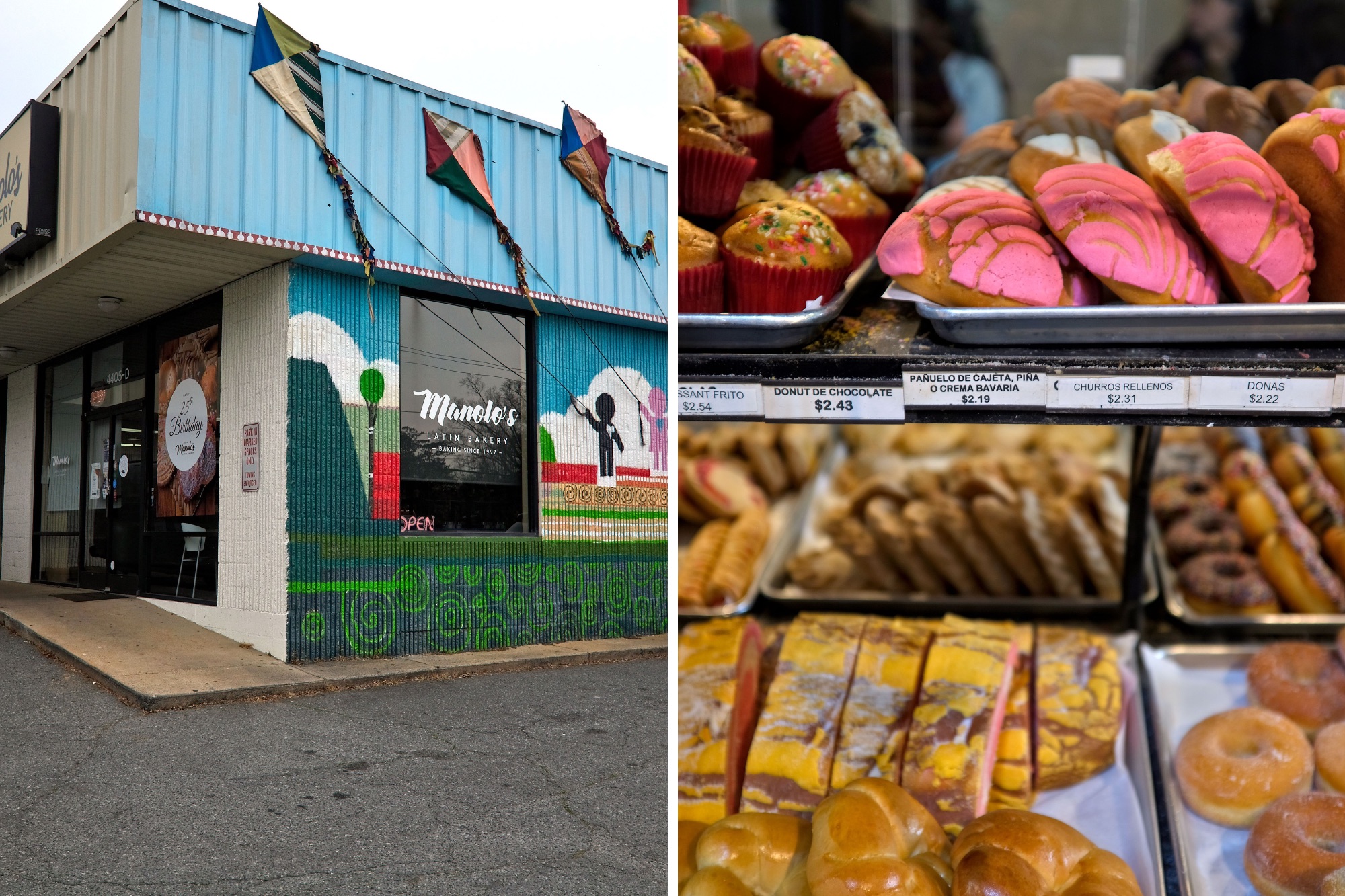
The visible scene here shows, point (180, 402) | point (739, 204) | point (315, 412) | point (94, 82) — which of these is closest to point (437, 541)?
point (315, 412)

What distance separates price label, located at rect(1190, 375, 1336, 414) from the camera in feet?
4.78

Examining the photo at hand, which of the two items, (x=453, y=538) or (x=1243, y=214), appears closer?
(x=1243, y=214)

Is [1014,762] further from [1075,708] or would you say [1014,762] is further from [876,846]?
[876,846]

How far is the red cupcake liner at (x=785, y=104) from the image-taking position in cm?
234

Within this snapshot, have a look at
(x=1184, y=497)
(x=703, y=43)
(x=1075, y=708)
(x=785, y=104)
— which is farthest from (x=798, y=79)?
(x=1184, y=497)

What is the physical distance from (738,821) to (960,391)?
1.00 meters

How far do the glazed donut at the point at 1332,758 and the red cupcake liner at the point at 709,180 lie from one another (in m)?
1.75

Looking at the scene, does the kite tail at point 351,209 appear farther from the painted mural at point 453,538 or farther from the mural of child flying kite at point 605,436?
the mural of child flying kite at point 605,436

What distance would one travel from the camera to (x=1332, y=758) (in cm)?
213

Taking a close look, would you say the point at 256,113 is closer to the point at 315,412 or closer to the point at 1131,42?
the point at 315,412

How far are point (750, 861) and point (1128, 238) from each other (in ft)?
4.35

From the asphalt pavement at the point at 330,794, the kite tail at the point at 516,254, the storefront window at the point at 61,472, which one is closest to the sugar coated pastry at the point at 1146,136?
the asphalt pavement at the point at 330,794

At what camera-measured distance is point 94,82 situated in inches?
320

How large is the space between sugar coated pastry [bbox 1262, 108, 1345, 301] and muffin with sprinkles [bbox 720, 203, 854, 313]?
78 centimetres
